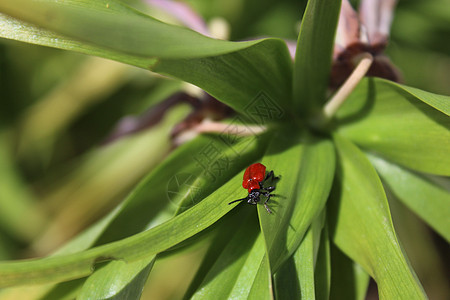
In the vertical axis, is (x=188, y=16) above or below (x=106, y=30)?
above

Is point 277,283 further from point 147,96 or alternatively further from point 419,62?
point 419,62

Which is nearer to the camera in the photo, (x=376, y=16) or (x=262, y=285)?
(x=262, y=285)

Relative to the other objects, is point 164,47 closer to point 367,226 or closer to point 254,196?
point 254,196

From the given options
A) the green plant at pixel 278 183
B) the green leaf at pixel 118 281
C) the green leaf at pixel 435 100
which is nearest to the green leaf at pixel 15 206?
the green plant at pixel 278 183

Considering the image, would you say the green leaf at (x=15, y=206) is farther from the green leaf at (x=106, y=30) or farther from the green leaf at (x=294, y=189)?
the green leaf at (x=106, y=30)

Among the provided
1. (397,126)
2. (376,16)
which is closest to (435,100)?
(397,126)

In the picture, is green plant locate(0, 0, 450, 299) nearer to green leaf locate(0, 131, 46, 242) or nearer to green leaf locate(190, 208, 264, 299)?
green leaf locate(190, 208, 264, 299)
